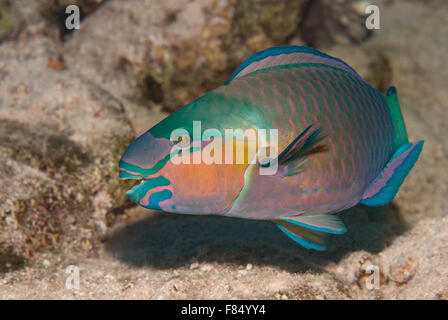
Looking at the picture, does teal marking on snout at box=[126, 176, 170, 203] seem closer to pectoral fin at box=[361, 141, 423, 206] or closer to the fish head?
the fish head

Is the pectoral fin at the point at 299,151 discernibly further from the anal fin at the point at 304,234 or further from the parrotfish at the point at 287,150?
the anal fin at the point at 304,234

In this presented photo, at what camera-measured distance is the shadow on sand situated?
2703mm

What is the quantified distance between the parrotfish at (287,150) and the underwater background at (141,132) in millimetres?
735

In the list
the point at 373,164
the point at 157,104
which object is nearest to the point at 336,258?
the point at 373,164

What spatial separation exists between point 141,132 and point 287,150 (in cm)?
264

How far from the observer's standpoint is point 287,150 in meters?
1.62

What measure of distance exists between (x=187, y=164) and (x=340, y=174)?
88 centimetres

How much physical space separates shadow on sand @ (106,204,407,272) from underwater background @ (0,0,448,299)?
15 mm

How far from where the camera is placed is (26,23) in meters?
4.46

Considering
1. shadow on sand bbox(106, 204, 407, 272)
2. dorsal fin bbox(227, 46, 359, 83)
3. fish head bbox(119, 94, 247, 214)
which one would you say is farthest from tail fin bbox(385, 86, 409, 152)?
fish head bbox(119, 94, 247, 214)

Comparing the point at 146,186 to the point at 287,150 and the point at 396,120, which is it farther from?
the point at 396,120

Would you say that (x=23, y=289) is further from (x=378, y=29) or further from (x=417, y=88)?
(x=378, y=29)

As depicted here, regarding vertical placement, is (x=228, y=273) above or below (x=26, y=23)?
below

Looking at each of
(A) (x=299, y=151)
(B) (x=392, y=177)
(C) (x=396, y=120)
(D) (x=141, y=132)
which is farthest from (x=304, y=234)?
(D) (x=141, y=132)
